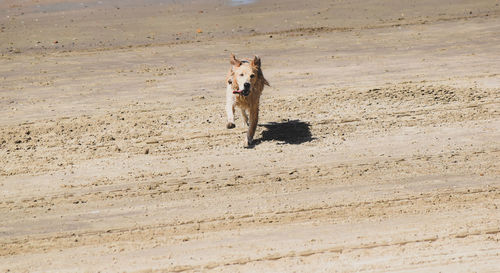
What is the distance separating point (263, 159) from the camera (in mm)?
7805

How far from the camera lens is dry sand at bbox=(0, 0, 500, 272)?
5.61 meters

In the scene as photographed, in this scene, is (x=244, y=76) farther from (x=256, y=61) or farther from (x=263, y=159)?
(x=263, y=159)

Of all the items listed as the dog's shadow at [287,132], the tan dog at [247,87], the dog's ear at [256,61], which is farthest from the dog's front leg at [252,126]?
the dog's ear at [256,61]

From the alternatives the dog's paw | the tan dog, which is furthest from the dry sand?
the tan dog

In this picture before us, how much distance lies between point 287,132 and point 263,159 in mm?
1166

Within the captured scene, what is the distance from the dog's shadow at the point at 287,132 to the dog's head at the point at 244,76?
0.92m

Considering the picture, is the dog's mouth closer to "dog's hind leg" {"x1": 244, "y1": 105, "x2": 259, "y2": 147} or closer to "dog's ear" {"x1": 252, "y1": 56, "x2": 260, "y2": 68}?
"dog's hind leg" {"x1": 244, "y1": 105, "x2": 259, "y2": 147}

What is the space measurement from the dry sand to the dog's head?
0.88 meters

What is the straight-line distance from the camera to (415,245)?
18.1ft

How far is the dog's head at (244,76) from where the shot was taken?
7.88 metres

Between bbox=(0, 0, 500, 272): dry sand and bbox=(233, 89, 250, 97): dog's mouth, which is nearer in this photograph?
bbox=(0, 0, 500, 272): dry sand

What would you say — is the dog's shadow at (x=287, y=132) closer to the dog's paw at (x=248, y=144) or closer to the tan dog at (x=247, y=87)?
the dog's paw at (x=248, y=144)

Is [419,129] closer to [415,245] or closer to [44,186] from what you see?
[415,245]

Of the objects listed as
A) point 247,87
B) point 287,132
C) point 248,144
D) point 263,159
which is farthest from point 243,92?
point 287,132
